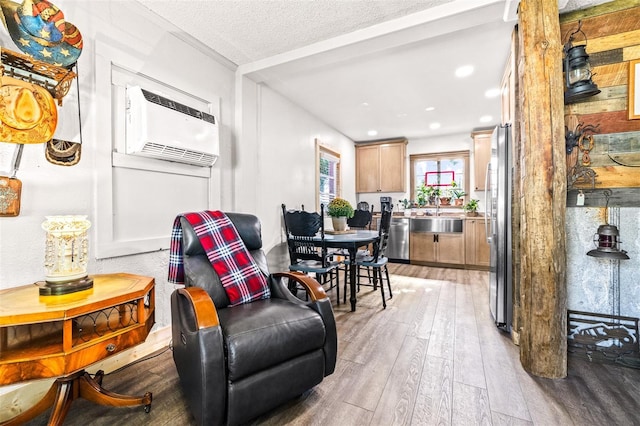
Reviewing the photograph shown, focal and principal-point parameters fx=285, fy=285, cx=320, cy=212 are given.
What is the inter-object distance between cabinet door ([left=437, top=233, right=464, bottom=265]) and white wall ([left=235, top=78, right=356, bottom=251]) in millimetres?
2465

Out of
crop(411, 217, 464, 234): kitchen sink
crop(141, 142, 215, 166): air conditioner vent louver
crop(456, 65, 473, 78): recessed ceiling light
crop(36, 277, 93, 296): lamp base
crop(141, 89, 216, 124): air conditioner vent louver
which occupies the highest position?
crop(456, 65, 473, 78): recessed ceiling light

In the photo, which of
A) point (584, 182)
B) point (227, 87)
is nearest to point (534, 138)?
point (584, 182)

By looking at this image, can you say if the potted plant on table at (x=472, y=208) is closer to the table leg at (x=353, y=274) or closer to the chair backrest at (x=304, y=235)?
the table leg at (x=353, y=274)

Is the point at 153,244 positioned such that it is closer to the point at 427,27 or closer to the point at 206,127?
the point at 206,127

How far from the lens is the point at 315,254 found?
3.03 metres

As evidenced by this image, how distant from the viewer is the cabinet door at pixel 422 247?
206 inches

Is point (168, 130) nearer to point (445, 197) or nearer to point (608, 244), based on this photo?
point (608, 244)

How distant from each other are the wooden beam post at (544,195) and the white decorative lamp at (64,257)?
8.39ft

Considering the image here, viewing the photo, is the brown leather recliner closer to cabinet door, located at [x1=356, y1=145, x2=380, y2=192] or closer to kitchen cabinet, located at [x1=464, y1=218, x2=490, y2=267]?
kitchen cabinet, located at [x1=464, y1=218, x2=490, y2=267]

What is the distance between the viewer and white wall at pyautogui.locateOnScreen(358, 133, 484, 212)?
5.50 meters

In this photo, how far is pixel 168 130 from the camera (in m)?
2.13

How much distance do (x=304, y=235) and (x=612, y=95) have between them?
268 cm

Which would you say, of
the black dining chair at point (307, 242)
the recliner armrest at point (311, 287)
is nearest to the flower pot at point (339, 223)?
the black dining chair at point (307, 242)

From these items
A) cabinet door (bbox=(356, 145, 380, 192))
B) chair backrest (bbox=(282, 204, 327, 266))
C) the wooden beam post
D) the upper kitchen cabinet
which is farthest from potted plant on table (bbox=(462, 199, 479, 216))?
the wooden beam post
